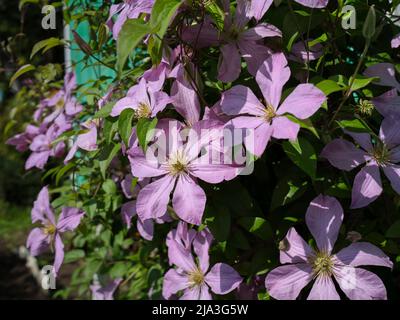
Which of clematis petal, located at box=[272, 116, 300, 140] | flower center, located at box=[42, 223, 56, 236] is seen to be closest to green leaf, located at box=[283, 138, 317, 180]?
clematis petal, located at box=[272, 116, 300, 140]

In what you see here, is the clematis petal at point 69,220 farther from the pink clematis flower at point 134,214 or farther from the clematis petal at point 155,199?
the clematis petal at point 155,199

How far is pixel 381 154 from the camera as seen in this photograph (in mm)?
729

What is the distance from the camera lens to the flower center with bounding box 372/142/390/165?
0.73 metres

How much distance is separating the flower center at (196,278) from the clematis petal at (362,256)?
25 centimetres

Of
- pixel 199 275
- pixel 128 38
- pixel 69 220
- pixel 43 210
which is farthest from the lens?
pixel 43 210

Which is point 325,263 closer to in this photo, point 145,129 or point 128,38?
point 145,129

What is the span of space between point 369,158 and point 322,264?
175mm

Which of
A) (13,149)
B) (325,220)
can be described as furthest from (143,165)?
(13,149)

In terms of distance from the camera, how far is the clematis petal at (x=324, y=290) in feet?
2.29
